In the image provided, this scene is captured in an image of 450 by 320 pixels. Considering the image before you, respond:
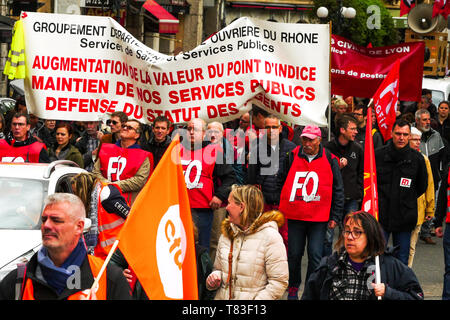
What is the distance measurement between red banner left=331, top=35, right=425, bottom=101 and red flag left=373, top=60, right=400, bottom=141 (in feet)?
4.54

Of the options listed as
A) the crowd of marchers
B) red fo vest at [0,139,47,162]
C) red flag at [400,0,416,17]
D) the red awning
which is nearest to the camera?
the crowd of marchers

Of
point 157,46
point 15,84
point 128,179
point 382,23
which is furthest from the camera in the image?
point 382,23

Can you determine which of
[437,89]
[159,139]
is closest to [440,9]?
[437,89]

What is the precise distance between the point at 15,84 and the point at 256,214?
15721mm

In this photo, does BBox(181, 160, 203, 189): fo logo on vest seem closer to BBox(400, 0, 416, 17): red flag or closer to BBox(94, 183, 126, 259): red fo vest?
BBox(94, 183, 126, 259): red fo vest

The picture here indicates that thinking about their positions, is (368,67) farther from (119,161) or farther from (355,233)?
(355,233)

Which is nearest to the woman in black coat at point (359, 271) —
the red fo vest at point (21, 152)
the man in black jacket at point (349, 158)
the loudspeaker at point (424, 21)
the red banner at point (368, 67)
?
the man in black jacket at point (349, 158)

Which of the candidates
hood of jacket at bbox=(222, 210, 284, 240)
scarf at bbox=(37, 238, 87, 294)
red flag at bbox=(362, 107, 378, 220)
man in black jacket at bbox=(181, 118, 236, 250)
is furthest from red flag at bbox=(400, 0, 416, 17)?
scarf at bbox=(37, 238, 87, 294)

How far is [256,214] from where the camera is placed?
22.3 ft

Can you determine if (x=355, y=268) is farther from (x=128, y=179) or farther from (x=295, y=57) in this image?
(x=295, y=57)

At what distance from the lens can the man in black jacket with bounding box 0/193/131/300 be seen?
15.0 ft
